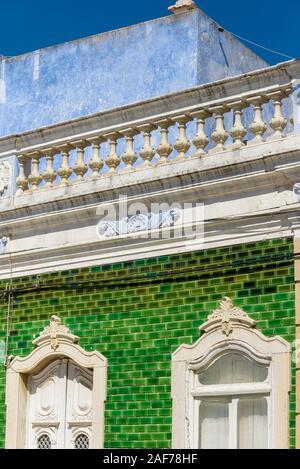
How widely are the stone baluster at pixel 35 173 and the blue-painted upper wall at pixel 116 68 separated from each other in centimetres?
334

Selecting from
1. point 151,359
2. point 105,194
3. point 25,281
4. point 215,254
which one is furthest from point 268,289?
point 25,281

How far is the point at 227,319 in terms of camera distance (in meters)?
10.2

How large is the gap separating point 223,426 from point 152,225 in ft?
6.57

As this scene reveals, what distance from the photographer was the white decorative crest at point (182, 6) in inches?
610

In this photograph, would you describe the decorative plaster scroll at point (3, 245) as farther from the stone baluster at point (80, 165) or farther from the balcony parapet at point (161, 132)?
the stone baluster at point (80, 165)

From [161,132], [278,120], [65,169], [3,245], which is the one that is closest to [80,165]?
[65,169]

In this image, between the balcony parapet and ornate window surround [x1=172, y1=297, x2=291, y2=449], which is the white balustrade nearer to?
the balcony parapet

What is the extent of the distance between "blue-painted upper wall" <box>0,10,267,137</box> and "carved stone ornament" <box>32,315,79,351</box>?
4.58 meters

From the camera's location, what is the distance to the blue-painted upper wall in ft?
49.7

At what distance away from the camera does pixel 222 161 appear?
409 inches

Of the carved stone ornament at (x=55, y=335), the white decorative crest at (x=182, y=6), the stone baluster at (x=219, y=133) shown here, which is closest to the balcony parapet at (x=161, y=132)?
the stone baluster at (x=219, y=133)

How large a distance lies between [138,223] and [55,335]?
56.3 inches
